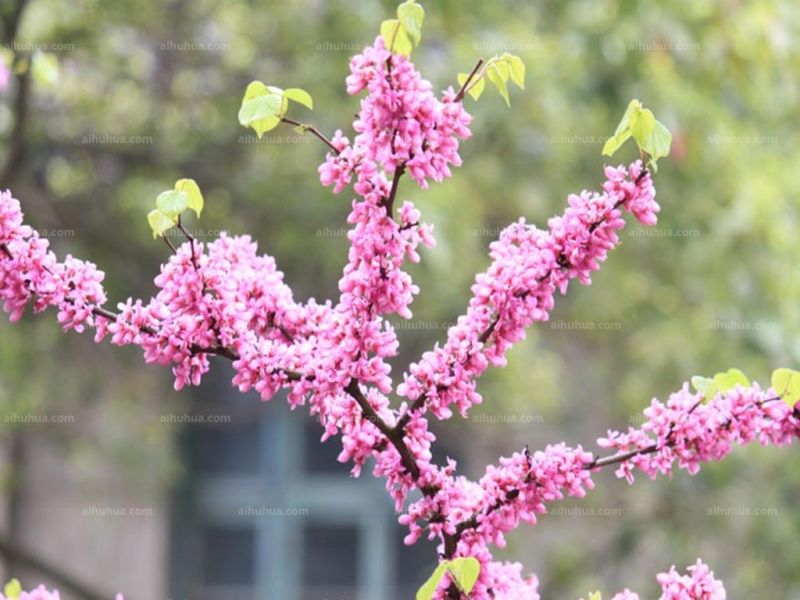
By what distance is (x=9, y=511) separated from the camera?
265 inches

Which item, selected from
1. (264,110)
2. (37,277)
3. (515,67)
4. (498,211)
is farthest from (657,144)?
(498,211)

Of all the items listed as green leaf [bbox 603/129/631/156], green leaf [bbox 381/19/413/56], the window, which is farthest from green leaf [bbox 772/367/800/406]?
the window

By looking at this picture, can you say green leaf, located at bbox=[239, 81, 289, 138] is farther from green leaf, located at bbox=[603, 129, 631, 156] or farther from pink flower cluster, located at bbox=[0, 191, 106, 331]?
green leaf, located at bbox=[603, 129, 631, 156]

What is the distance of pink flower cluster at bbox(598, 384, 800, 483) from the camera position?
4.38 feet

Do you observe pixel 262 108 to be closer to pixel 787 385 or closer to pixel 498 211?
pixel 787 385

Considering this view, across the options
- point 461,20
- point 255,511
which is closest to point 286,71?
point 461,20

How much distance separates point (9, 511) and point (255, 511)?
1.46m

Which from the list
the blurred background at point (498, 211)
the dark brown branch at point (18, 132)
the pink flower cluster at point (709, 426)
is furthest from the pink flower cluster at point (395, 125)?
the dark brown branch at point (18, 132)

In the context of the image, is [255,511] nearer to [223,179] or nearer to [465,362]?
[223,179]

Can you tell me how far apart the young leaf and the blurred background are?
2.42m

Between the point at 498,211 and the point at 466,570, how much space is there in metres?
4.09

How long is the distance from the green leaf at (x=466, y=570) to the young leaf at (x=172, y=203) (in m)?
0.48

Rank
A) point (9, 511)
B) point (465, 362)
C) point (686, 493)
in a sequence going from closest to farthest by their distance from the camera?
1. point (465, 362)
2. point (686, 493)
3. point (9, 511)

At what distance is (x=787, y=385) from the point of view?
1.31 m
